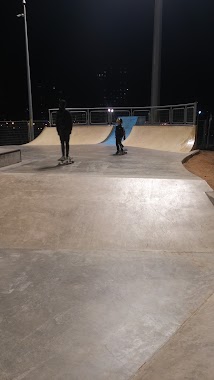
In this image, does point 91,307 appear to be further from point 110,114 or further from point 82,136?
point 110,114

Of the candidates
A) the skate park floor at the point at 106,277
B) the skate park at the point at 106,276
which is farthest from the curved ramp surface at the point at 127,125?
the skate park floor at the point at 106,277

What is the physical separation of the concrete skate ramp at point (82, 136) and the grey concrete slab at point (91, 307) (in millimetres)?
13999

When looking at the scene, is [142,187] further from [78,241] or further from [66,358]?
[66,358]

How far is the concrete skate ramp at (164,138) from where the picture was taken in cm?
1289

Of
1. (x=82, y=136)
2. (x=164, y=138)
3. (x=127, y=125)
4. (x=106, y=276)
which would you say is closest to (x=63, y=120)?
(x=106, y=276)

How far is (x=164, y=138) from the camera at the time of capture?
14438mm

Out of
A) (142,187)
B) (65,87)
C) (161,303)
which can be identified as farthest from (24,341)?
(65,87)

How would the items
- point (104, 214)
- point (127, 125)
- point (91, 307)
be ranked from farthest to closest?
point (127, 125) < point (104, 214) < point (91, 307)

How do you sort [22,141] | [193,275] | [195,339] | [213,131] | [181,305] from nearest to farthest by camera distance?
[195,339]
[181,305]
[193,275]
[213,131]
[22,141]


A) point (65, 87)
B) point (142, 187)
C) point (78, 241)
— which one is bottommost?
point (78, 241)

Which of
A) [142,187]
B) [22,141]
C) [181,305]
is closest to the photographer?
[181,305]

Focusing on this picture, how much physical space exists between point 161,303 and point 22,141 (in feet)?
64.7

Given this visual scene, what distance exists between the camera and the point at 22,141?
21.1m

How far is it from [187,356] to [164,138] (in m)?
12.9
